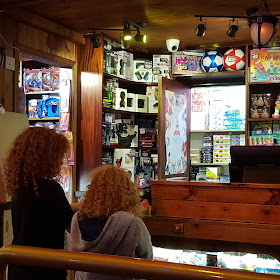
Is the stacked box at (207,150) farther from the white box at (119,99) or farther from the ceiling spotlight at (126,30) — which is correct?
the ceiling spotlight at (126,30)

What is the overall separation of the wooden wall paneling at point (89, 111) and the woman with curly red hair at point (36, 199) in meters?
3.22

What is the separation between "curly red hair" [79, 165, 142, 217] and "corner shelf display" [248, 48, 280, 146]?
373cm

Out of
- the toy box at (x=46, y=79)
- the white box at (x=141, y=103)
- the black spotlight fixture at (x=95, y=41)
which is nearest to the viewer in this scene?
the black spotlight fixture at (x=95, y=41)

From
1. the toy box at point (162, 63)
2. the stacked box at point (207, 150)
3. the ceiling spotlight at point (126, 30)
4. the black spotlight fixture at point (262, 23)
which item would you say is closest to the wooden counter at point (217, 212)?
the black spotlight fixture at point (262, 23)

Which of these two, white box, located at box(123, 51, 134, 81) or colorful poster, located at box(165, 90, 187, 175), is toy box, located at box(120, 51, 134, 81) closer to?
white box, located at box(123, 51, 134, 81)

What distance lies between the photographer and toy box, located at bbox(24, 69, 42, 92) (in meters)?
5.79

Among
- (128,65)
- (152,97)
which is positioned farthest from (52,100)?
(152,97)

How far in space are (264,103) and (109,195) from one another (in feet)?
13.2

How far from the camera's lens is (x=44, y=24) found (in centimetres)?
477

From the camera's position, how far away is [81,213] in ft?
6.73

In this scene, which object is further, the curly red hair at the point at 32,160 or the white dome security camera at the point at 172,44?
the white dome security camera at the point at 172,44

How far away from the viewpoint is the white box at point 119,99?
5777 millimetres

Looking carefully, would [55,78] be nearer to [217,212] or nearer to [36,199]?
[217,212]

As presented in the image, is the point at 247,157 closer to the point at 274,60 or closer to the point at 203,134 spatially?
the point at 274,60
